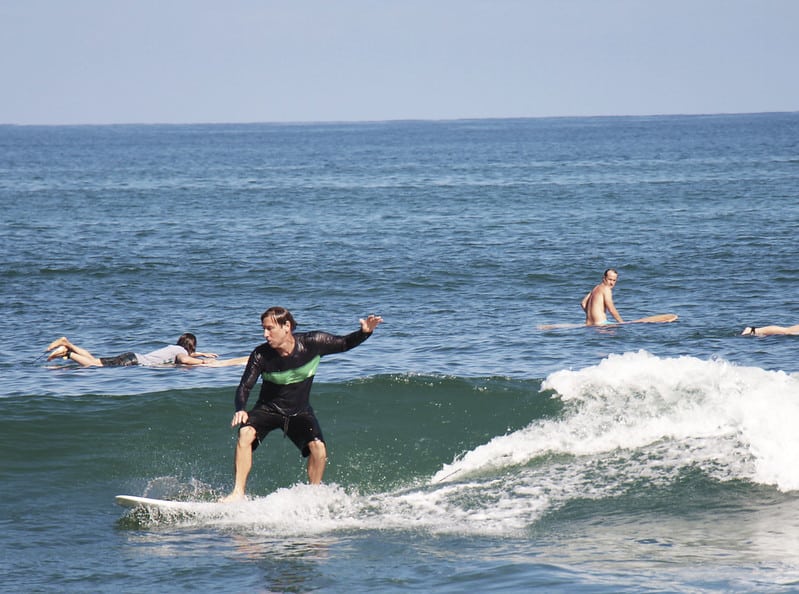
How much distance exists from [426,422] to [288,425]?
4136mm

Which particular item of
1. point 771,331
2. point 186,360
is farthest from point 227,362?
point 771,331

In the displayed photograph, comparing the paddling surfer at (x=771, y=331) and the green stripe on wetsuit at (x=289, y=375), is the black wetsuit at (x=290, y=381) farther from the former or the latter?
the paddling surfer at (x=771, y=331)

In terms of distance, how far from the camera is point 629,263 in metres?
30.0

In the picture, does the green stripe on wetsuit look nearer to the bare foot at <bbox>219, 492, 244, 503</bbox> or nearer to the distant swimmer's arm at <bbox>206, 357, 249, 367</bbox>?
the bare foot at <bbox>219, 492, 244, 503</bbox>

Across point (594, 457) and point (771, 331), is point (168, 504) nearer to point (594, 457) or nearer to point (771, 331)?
point (594, 457)

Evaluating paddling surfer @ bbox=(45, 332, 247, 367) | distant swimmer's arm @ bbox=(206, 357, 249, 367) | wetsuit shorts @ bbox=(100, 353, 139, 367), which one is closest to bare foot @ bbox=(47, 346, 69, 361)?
paddling surfer @ bbox=(45, 332, 247, 367)

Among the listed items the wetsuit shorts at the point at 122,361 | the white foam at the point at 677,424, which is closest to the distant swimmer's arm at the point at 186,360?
the wetsuit shorts at the point at 122,361

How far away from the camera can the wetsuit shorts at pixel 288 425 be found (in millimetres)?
10320

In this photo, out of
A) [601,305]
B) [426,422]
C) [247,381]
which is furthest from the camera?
[601,305]

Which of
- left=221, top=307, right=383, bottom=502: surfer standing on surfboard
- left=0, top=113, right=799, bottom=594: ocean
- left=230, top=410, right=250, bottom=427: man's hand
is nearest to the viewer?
left=0, top=113, right=799, bottom=594: ocean

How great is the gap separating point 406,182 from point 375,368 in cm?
5402

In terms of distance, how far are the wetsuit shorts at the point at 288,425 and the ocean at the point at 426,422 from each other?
1.75 ft

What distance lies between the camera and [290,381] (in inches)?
405

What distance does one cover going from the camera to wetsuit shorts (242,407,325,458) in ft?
33.9
